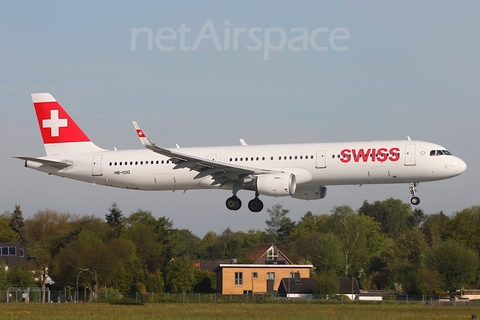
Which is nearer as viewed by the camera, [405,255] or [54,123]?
[54,123]

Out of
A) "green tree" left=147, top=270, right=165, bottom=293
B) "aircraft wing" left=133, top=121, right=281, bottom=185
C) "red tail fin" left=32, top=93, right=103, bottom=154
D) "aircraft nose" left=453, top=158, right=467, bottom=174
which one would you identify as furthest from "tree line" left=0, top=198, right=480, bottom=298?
"aircraft nose" left=453, top=158, right=467, bottom=174

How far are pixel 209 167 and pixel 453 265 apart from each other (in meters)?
44.5

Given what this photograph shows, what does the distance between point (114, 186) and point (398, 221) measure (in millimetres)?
120198

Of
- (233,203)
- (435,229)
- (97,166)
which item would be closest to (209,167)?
(233,203)

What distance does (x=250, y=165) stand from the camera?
51188 mm

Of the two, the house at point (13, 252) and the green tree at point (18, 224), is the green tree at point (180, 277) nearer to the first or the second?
the house at point (13, 252)

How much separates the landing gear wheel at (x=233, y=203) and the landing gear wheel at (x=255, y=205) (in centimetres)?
123

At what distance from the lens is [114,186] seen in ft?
180

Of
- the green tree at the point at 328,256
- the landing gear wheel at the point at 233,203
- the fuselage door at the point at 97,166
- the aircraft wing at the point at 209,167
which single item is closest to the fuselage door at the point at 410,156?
the aircraft wing at the point at 209,167

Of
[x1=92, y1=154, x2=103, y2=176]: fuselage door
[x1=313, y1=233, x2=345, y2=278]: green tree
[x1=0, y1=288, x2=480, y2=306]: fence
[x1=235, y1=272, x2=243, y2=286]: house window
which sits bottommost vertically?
[x1=0, y1=288, x2=480, y2=306]: fence

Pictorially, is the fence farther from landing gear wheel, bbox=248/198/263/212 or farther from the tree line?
landing gear wheel, bbox=248/198/263/212

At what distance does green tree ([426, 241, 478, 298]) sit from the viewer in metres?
85.5

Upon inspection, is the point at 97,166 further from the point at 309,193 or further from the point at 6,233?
the point at 6,233

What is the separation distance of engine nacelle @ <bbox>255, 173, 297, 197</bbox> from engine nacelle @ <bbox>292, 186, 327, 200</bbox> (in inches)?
102
